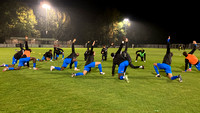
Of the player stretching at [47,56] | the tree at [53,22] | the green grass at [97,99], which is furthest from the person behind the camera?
the tree at [53,22]

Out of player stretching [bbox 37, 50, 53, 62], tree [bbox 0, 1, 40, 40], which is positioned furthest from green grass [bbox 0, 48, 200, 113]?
tree [bbox 0, 1, 40, 40]

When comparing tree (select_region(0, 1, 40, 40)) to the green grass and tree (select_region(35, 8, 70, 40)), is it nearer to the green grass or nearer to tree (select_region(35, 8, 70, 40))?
tree (select_region(35, 8, 70, 40))

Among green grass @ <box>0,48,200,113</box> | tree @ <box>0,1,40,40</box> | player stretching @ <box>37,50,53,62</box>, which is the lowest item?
green grass @ <box>0,48,200,113</box>

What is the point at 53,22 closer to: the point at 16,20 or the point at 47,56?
the point at 16,20

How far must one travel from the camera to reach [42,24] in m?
58.9

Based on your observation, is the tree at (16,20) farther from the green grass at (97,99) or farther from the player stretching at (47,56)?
the green grass at (97,99)

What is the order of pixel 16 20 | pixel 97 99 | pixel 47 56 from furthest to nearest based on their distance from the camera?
pixel 16 20 < pixel 47 56 < pixel 97 99

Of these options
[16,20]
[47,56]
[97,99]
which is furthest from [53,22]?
[97,99]

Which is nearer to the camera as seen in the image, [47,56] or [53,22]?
[47,56]

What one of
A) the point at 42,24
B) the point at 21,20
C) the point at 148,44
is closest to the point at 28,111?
the point at 21,20

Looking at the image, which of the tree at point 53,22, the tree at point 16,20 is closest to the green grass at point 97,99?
the tree at point 16,20

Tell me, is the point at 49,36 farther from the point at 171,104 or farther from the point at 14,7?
the point at 171,104

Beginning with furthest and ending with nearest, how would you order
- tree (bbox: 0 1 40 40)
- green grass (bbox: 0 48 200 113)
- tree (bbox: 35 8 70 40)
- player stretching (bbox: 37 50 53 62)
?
A: tree (bbox: 35 8 70 40) → tree (bbox: 0 1 40 40) → player stretching (bbox: 37 50 53 62) → green grass (bbox: 0 48 200 113)

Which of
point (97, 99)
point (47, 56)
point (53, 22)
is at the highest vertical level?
point (53, 22)
